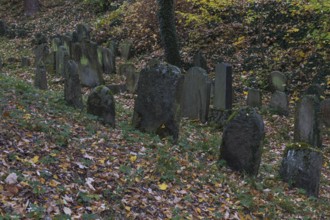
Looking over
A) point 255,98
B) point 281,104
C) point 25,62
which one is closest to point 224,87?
point 255,98

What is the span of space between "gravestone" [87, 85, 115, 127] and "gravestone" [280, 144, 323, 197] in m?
3.82

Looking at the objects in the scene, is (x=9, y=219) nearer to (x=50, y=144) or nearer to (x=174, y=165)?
(x=50, y=144)

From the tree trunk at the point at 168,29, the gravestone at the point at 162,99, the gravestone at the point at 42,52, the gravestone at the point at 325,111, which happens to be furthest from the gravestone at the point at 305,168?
the gravestone at the point at 42,52

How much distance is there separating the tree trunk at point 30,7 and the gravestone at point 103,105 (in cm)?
2299

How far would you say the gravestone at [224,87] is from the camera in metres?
12.1

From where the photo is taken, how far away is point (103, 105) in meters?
9.59

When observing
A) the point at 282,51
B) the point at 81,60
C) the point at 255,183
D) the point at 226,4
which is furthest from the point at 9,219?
the point at 226,4

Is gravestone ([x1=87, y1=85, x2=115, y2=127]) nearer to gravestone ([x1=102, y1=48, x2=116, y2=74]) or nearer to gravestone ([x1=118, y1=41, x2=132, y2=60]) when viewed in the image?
gravestone ([x1=102, y1=48, x2=116, y2=74])

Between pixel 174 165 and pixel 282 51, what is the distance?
11.3 m

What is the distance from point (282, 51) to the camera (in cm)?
1728

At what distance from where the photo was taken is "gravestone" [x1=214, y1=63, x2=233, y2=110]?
12.1 metres

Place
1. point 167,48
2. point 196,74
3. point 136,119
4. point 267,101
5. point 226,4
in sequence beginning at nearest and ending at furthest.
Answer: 1. point 136,119
2. point 196,74
3. point 267,101
4. point 167,48
5. point 226,4

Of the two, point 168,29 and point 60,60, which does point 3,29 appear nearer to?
point 60,60

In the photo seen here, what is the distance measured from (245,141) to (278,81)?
7280 millimetres
